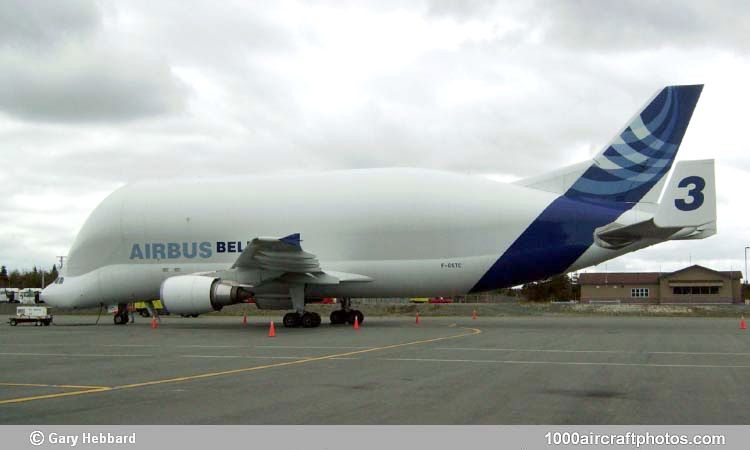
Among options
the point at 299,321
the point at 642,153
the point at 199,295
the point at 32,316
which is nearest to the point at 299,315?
the point at 299,321

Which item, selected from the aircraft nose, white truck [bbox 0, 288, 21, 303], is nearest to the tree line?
white truck [bbox 0, 288, 21, 303]

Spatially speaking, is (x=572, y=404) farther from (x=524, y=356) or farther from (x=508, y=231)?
(x=508, y=231)

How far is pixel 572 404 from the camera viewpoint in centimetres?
941

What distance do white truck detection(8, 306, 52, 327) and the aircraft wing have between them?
15.1 metres

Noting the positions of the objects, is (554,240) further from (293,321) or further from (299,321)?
(293,321)

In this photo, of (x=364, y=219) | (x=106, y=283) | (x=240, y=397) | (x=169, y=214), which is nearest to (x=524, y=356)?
(x=240, y=397)

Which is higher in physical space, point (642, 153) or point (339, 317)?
point (642, 153)

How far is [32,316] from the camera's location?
37312 mm

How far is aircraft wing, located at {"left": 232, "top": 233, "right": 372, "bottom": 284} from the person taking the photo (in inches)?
1020

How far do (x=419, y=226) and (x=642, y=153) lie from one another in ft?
30.0

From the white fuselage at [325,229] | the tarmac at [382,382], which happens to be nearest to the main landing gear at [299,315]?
the white fuselage at [325,229]

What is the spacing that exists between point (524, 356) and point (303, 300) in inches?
575

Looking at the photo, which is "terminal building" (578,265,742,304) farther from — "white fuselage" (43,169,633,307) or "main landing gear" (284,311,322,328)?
"main landing gear" (284,311,322,328)

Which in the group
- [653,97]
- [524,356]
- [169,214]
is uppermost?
[653,97]
